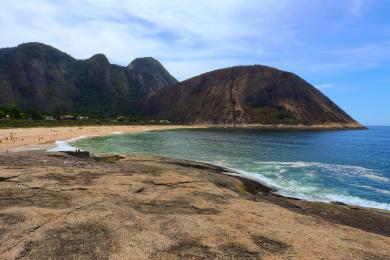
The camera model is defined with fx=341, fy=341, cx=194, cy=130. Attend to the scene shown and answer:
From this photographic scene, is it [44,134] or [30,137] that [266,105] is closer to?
[44,134]

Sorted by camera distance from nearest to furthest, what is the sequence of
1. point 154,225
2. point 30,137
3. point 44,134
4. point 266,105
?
1. point 154,225
2. point 30,137
3. point 44,134
4. point 266,105

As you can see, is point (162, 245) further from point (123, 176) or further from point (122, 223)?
point (123, 176)

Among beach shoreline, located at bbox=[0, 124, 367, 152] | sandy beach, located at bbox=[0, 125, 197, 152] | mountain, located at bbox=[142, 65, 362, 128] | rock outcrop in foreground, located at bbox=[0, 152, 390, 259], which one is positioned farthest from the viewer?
mountain, located at bbox=[142, 65, 362, 128]

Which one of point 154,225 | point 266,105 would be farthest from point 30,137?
point 266,105

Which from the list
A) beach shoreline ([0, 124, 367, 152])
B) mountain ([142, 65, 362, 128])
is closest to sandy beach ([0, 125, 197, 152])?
beach shoreline ([0, 124, 367, 152])

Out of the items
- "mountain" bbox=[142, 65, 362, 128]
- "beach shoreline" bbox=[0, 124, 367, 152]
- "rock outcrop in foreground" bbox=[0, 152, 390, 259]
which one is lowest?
"beach shoreline" bbox=[0, 124, 367, 152]

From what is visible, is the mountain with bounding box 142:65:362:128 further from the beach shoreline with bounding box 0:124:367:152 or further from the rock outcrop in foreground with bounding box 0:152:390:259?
the rock outcrop in foreground with bounding box 0:152:390:259

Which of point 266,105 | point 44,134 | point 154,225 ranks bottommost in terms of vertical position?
point 44,134

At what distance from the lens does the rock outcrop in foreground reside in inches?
359

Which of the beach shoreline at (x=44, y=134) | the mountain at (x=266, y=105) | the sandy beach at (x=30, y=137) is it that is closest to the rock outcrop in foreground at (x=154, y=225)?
the sandy beach at (x=30, y=137)

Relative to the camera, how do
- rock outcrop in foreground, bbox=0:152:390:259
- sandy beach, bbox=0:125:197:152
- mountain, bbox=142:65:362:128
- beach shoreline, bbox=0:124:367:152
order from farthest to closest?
mountain, bbox=142:65:362:128 < beach shoreline, bbox=0:124:367:152 < sandy beach, bbox=0:125:197:152 < rock outcrop in foreground, bbox=0:152:390:259

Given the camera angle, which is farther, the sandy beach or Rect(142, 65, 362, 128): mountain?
Rect(142, 65, 362, 128): mountain

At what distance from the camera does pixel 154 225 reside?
10.9m

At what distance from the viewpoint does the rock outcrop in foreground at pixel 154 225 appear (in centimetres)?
911
